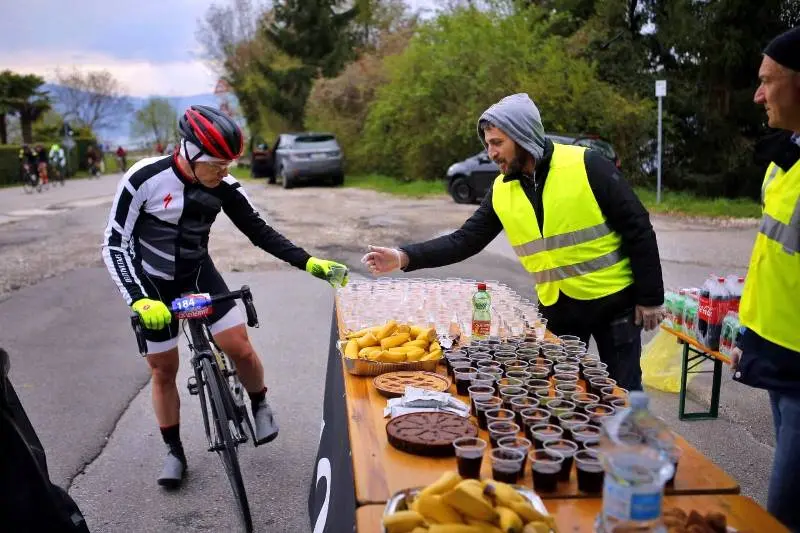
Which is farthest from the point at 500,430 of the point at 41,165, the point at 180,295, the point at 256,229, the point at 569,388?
the point at 41,165

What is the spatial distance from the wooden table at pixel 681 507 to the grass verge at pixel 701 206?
15224 mm

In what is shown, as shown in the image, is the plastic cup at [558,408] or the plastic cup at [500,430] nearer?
the plastic cup at [500,430]

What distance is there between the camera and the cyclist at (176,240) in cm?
356

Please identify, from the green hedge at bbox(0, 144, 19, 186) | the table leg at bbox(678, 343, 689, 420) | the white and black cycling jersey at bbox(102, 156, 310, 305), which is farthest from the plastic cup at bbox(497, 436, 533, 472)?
the green hedge at bbox(0, 144, 19, 186)

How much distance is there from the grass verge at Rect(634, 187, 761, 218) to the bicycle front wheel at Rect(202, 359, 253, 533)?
48.4 feet

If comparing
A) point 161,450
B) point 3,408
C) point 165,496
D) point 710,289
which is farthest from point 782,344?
point 161,450

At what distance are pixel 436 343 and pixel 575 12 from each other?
81.5 feet

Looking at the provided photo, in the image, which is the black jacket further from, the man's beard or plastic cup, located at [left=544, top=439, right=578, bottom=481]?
plastic cup, located at [left=544, top=439, right=578, bottom=481]

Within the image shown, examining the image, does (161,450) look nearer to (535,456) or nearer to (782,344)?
(535,456)

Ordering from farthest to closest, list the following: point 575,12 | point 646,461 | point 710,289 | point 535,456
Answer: point 575,12
point 710,289
point 535,456
point 646,461

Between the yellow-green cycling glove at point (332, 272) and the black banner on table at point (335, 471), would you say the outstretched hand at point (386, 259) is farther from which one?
the black banner on table at point (335, 471)

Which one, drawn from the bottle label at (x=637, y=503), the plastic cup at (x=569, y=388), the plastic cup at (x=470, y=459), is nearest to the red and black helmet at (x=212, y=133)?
the plastic cup at (x=569, y=388)

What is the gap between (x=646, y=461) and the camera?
1803 mm

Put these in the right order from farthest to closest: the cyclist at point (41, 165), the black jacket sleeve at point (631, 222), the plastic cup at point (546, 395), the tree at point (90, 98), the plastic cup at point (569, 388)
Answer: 1. the tree at point (90, 98)
2. the cyclist at point (41, 165)
3. the black jacket sleeve at point (631, 222)
4. the plastic cup at point (569, 388)
5. the plastic cup at point (546, 395)
